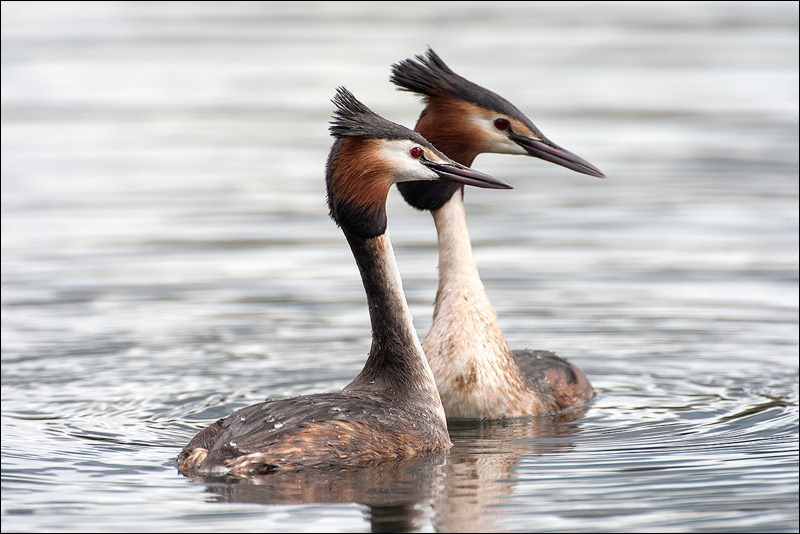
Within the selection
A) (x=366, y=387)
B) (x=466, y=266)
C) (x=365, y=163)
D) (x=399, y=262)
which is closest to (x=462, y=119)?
(x=466, y=266)

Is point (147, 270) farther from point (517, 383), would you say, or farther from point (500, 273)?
point (517, 383)

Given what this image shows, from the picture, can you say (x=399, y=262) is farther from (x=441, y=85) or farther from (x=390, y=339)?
(x=390, y=339)

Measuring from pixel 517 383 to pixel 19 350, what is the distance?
3.79 metres

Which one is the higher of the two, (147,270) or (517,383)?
(147,270)

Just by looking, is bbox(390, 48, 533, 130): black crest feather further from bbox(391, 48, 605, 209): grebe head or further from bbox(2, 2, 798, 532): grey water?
bbox(2, 2, 798, 532): grey water

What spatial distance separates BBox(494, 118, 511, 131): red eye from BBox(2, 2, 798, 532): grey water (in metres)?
1.85

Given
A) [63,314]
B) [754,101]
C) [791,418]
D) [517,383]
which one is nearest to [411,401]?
[517,383]

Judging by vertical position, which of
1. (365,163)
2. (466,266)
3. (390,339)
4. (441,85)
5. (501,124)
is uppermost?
(441,85)

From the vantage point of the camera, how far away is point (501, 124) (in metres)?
10.2

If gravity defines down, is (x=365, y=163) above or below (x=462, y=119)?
below

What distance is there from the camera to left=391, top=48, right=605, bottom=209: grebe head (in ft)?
33.3

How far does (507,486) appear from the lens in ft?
27.4

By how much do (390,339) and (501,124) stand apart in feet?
6.10

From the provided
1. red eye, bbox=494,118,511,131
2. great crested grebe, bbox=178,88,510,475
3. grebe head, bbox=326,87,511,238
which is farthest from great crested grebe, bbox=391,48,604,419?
grebe head, bbox=326,87,511,238
